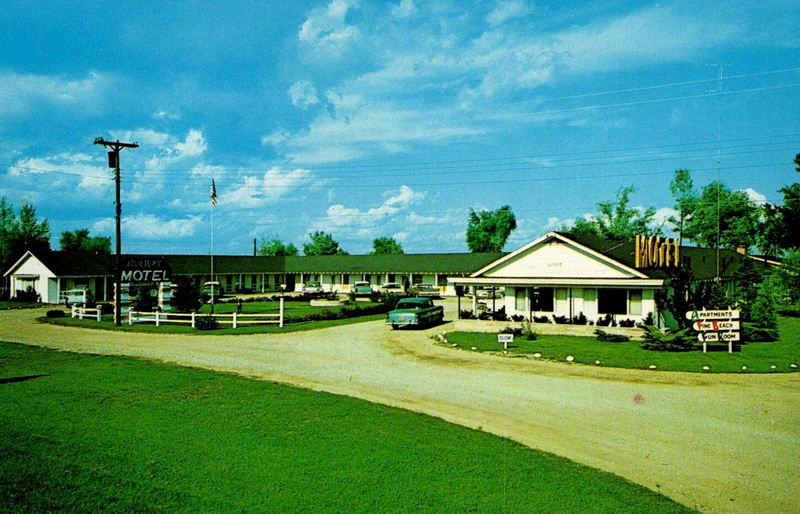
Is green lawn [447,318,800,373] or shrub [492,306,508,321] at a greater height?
shrub [492,306,508,321]

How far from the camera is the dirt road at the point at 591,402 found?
933cm

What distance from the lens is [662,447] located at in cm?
1075

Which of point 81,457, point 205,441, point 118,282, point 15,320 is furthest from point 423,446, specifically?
point 15,320

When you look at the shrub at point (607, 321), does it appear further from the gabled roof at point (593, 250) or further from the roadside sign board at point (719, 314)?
the roadside sign board at point (719, 314)

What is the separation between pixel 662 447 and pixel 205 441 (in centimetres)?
827

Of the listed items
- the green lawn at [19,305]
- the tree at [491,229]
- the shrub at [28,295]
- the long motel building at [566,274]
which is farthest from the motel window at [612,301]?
the tree at [491,229]

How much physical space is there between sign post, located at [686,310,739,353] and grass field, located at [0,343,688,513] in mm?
14626

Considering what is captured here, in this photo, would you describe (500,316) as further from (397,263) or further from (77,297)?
(397,263)

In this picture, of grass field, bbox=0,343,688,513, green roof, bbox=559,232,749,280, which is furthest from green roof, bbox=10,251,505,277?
grass field, bbox=0,343,688,513

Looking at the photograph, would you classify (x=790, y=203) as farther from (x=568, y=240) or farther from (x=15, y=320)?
(x=15, y=320)

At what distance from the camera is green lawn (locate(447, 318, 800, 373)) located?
19391 millimetres

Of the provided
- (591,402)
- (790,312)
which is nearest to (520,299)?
(591,402)

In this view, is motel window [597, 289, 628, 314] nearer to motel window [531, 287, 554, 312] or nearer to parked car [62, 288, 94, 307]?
motel window [531, 287, 554, 312]

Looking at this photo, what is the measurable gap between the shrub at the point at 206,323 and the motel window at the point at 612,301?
70.2 feet
